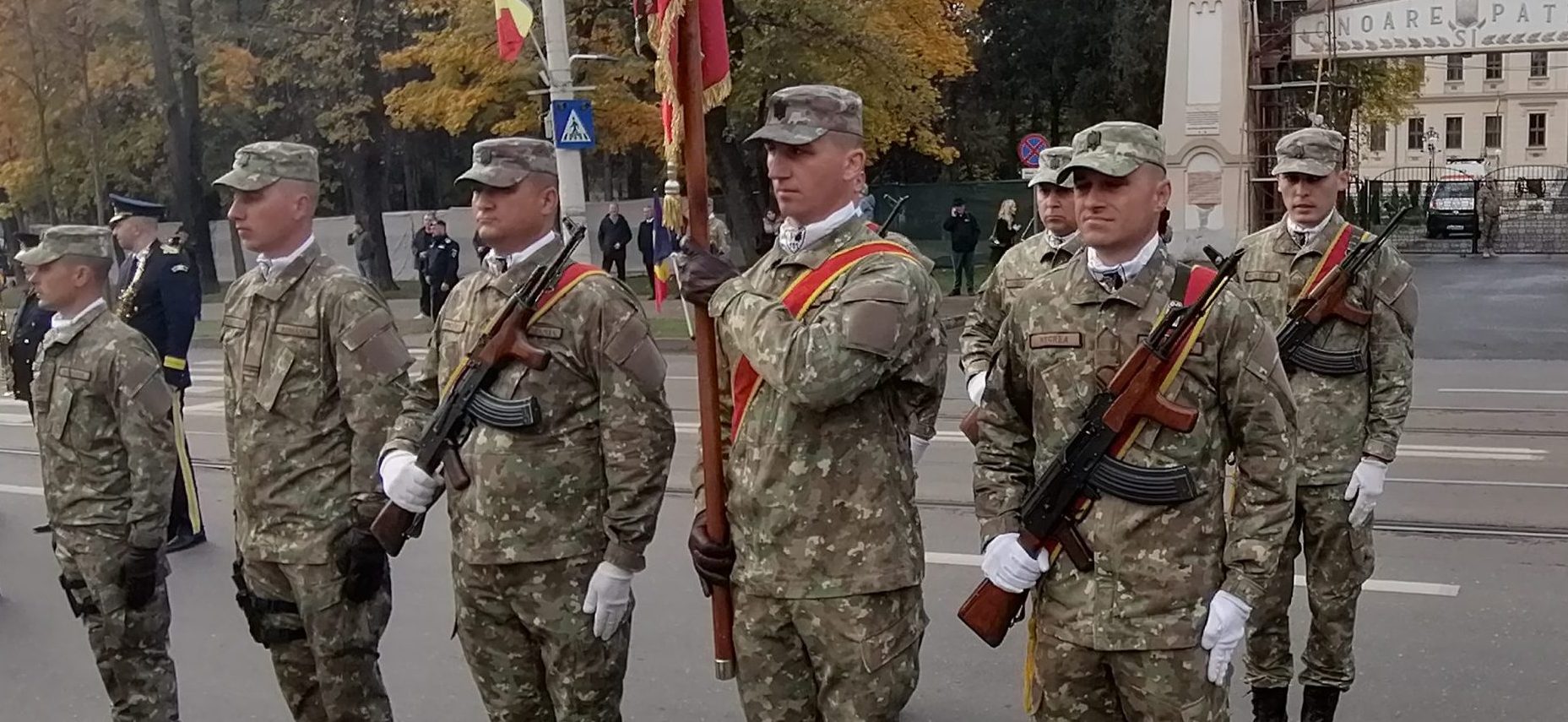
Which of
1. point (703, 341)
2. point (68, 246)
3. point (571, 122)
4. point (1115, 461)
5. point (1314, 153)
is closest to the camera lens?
point (1115, 461)

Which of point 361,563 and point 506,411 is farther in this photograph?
point 361,563

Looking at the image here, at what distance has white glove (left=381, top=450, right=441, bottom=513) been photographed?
3979 mm

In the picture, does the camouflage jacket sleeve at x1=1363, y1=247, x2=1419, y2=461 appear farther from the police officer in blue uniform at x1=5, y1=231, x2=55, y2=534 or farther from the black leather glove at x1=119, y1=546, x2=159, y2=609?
the police officer in blue uniform at x1=5, y1=231, x2=55, y2=534

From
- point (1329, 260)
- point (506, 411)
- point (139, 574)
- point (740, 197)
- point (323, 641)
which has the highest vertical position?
point (1329, 260)

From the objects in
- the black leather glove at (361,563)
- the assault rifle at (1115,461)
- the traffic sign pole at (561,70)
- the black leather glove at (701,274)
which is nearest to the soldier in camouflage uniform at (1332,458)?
the assault rifle at (1115,461)

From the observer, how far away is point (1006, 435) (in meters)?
3.61

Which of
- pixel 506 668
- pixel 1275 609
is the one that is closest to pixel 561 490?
pixel 506 668

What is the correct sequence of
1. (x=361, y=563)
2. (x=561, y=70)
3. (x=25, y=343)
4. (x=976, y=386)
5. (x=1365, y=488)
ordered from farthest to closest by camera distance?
(x=561, y=70) < (x=25, y=343) < (x=976, y=386) < (x=1365, y=488) < (x=361, y=563)

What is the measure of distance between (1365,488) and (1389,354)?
1.55 ft

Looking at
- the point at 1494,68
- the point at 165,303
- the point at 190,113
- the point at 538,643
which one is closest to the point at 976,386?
the point at 538,643

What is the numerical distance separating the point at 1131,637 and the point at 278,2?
28.4m

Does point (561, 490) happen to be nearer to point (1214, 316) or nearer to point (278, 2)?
point (1214, 316)

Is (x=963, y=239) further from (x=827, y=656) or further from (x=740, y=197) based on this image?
(x=827, y=656)

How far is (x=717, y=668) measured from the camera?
3594 millimetres
